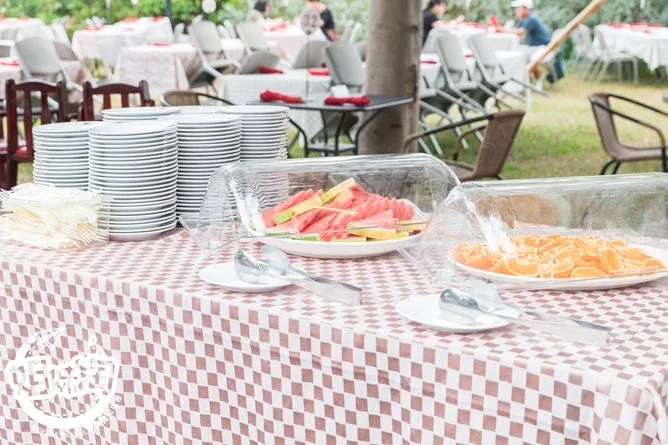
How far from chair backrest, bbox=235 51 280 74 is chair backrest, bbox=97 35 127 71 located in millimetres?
3453

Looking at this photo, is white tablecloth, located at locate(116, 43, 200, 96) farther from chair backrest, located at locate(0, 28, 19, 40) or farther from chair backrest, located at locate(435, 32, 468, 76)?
chair backrest, located at locate(0, 28, 19, 40)

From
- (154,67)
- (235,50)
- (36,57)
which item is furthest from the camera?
(235,50)

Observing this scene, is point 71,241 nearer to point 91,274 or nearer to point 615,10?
point 91,274

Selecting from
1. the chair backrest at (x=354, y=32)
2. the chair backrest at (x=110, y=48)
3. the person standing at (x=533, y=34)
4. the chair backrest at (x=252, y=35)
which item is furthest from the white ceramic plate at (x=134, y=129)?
the chair backrest at (x=354, y=32)

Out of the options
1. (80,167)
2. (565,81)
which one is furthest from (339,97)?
(565,81)

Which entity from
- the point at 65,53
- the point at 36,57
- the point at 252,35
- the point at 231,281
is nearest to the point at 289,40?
the point at 252,35

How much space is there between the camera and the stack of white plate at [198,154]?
2.21 meters

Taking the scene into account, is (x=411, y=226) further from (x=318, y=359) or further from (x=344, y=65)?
(x=344, y=65)

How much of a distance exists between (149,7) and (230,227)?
1691 centimetres

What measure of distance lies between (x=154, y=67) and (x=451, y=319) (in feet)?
28.7

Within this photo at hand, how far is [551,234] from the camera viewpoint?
6.40 feet

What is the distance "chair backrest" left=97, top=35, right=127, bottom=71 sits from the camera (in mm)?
11062

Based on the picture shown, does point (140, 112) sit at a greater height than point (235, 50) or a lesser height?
greater

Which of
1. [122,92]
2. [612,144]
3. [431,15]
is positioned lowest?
[612,144]
